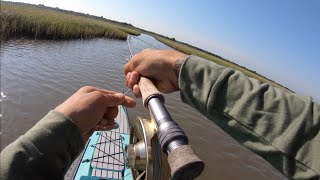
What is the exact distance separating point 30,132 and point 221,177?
9.21 m

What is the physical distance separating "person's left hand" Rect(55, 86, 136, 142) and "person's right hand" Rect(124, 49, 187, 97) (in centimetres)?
20

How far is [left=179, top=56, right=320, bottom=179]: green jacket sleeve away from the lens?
1.35m

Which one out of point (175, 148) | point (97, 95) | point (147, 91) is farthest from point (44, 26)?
point (175, 148)

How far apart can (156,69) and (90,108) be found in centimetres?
58

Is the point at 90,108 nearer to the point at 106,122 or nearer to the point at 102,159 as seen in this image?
the point at 106,122

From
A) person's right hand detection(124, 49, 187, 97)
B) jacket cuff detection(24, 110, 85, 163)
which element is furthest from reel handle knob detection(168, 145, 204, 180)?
person's right hand detection(124, 49, 187, 97)

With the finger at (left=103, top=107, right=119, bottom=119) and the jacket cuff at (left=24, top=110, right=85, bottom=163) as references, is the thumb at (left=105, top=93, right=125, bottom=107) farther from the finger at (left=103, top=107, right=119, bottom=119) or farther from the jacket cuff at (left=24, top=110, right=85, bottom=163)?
the jacket cuff at (left=24, top=110, right=85, bottom=163)

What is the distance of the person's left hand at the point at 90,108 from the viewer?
4.34 ft

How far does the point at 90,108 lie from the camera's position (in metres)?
1.43

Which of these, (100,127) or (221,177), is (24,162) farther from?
(221,177)

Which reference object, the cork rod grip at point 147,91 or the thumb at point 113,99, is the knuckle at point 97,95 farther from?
the cork rod grip at point 147,91

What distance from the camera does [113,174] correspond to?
5.24 m

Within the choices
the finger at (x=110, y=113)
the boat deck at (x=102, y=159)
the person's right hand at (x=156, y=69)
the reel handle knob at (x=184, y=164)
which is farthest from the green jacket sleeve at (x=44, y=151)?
the boat deck at (x=102, y=159)

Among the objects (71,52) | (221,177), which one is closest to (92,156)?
(221,177)
